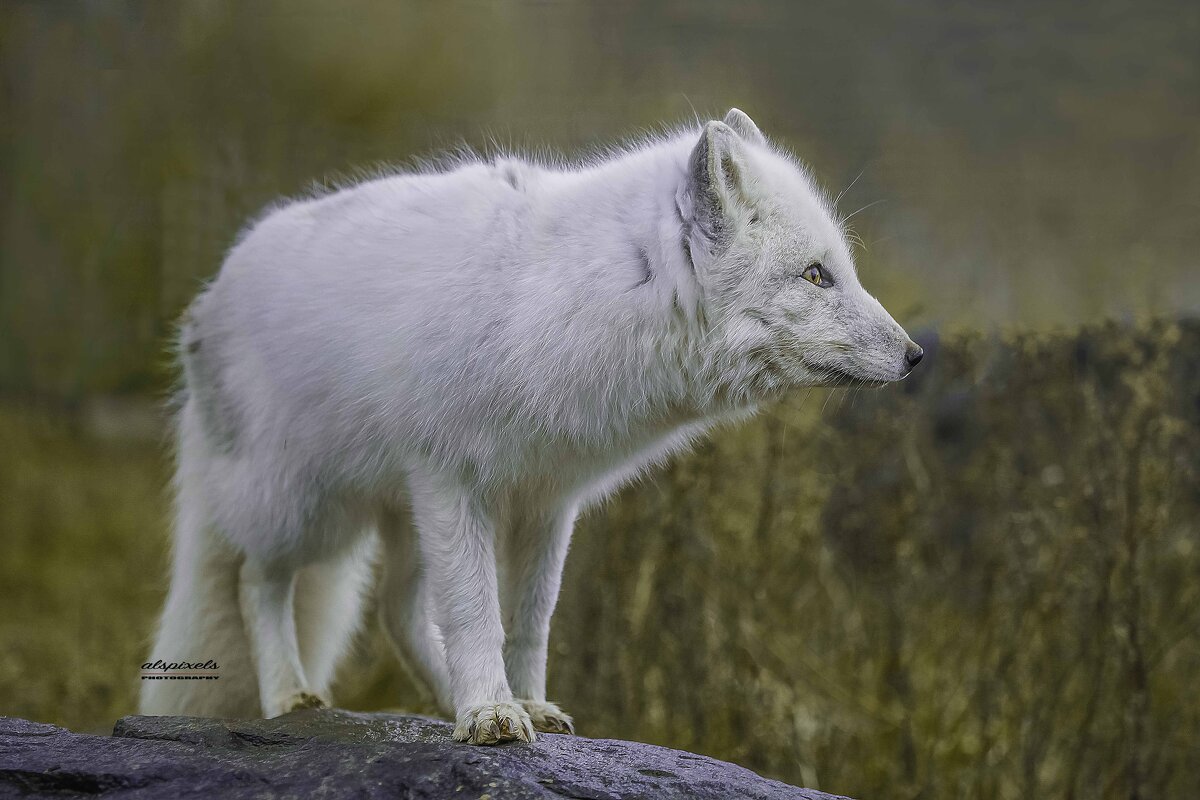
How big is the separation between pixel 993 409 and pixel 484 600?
316cm

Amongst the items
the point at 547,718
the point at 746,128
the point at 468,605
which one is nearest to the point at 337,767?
the point at 468,605

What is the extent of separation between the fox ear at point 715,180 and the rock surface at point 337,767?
4.78 ft

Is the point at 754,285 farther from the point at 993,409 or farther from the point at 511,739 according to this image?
the point at 993,409

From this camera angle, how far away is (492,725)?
3.07 meters

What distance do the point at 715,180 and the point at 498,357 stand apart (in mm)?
774

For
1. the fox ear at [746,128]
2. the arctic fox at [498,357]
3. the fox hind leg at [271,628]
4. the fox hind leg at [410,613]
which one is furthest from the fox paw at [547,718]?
the fox ear at [746,128]

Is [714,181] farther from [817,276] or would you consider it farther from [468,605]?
[468,605]

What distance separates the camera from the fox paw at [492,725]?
3.07 meters

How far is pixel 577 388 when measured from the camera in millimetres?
3229

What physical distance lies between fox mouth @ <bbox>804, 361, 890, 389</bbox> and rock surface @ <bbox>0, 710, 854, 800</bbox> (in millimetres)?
1117

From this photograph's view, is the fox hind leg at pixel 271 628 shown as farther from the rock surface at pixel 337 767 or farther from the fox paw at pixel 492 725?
the fox paw at pixel 492 725

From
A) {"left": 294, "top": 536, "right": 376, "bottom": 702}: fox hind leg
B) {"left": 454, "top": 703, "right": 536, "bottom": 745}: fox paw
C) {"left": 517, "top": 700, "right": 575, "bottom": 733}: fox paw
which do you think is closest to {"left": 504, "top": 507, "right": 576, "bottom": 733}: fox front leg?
{"left": 517, "top": 700, "right": 575, "bottom": 733}: fox paw

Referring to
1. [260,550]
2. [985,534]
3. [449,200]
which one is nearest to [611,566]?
[985,534]

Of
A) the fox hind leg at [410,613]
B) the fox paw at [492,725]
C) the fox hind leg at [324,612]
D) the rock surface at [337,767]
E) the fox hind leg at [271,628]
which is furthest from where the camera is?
the fox hind leg at [324,612]
